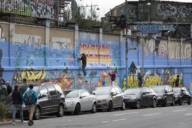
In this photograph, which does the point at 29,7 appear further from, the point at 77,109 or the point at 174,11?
the point at 174,11

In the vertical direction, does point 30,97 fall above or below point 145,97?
above

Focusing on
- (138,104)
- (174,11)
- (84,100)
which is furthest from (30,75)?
(174,11)

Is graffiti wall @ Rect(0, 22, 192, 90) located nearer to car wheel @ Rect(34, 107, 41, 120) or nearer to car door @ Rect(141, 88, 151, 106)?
car door @ Rect(141, 88, 151, 106)

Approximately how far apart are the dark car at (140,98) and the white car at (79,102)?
19.5 feet

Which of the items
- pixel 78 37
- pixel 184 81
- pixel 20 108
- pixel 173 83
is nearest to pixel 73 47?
pixel 78 37

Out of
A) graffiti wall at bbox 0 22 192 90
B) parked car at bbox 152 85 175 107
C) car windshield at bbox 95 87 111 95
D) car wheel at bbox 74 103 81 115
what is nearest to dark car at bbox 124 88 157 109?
parked car at bbox 152 85 175 107

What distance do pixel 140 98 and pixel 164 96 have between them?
488 centimetres

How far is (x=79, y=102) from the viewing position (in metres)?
34.5

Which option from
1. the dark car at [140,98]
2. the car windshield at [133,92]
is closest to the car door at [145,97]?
the dark car at [140,98]

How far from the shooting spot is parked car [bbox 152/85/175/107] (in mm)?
46594

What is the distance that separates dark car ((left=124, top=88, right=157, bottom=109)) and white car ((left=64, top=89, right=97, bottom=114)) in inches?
234

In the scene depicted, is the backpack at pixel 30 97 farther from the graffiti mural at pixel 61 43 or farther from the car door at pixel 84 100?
the graffiti mural at pixel 61 43

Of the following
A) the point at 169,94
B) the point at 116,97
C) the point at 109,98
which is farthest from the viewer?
the point at 169,94

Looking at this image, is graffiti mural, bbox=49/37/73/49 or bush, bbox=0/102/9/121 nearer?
bush, bbox=0/102/9/121
